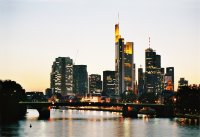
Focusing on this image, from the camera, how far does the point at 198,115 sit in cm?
19750

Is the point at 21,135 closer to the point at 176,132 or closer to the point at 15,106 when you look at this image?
the point at 176,132

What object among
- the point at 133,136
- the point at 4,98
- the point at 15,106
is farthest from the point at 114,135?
the point at 15,106

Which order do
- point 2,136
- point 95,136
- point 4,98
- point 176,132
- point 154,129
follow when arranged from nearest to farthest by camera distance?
point 2,136, point 95,136, point 176,132, point 154,129, point 4,98

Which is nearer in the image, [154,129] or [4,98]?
[154,129]

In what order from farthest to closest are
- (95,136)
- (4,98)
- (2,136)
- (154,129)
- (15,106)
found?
(15,106), (4,98), (154,129), (95,136), (2,136)

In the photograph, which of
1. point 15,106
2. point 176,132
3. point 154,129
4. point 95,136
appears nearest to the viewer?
point 95,136

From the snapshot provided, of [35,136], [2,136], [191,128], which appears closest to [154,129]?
[191,128]

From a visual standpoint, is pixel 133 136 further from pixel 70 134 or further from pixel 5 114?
pixel 5 114

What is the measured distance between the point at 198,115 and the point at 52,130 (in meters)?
70.3

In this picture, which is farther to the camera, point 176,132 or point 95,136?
point 176,132

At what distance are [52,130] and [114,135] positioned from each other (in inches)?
810

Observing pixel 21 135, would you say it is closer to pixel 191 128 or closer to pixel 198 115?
pixel 191 128

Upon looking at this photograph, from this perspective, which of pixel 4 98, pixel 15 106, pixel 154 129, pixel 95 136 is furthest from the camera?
pixel 15 106

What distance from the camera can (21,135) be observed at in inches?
5039
